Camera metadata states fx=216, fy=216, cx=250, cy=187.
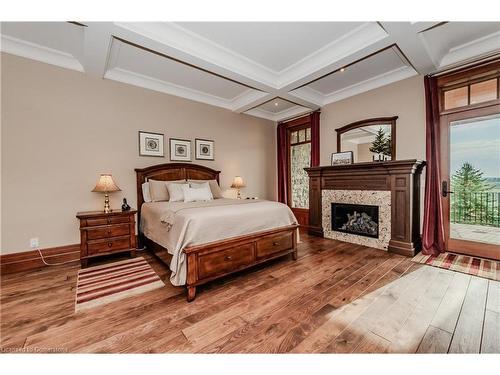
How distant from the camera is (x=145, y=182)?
12.1 feet

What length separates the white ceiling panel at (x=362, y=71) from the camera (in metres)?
3.12

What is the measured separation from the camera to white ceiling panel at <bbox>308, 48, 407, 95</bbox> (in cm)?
312

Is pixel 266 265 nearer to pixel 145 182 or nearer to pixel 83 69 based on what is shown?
pixel 145 182

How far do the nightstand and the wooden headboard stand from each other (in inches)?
22.7

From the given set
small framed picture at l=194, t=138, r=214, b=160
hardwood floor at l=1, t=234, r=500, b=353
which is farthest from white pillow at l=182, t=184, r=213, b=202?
hardwood floor at l=1, t=234, r=500, b=353

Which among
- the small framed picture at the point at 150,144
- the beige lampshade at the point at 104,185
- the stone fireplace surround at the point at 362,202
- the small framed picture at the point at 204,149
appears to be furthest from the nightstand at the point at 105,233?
the stone fireplace surround at the point at 362,202

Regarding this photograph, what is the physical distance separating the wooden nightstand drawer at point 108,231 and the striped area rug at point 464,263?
406cm

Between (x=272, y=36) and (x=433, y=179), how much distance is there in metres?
3.04

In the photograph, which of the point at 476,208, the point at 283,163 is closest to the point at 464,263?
the point at 476,208

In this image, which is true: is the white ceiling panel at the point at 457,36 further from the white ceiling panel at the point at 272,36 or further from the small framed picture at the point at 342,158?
the small framed picture at the point at 342,158

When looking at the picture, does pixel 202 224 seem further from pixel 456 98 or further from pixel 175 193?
pixel 456 98
